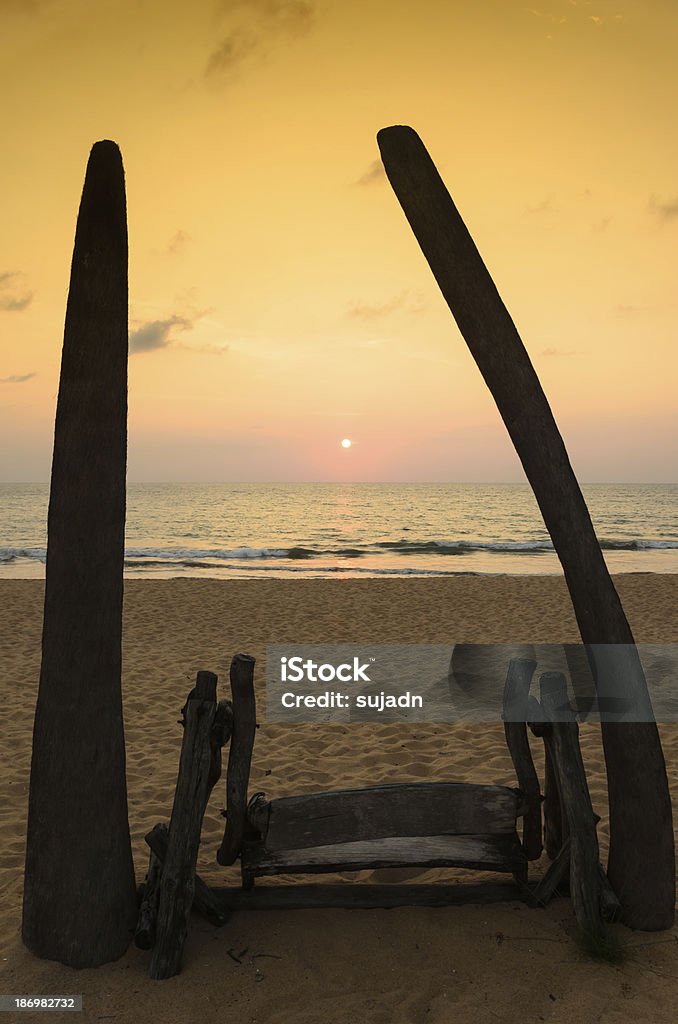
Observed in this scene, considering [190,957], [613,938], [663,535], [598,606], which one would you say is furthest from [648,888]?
[663,535]

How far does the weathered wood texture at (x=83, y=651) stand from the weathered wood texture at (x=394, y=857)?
2.85 feet

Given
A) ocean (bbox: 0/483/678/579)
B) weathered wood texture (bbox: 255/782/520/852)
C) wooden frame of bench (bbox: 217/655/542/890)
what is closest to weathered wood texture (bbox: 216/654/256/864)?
wooden frame of bench (bbox: 217/655/542/890)

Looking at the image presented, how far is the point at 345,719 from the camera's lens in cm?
841

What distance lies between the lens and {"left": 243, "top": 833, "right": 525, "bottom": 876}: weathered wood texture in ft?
13.4

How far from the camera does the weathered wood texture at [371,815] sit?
400 cm

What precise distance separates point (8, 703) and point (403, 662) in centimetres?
601

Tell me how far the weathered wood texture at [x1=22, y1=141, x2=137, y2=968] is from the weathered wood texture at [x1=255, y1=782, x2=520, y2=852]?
0.92m

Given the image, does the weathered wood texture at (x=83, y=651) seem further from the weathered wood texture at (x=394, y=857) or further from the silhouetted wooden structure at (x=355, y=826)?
the weathered wood texture at (x=394, y=857)

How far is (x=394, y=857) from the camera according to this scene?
413 centimetres

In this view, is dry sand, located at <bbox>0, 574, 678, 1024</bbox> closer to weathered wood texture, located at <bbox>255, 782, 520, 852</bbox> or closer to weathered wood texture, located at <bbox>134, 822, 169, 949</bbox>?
weathered wood texture, located at <bbox>134, 822, 169, 949</bbox>

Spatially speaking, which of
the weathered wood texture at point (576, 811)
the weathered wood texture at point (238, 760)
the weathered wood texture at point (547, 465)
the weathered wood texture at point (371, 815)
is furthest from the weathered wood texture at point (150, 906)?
the weathered wood texture at point (547, 465)

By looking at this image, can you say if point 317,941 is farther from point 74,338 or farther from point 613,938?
point 74,338

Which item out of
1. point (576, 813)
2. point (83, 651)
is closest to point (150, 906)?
point (83, 651)

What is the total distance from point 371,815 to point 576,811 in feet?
3.87
